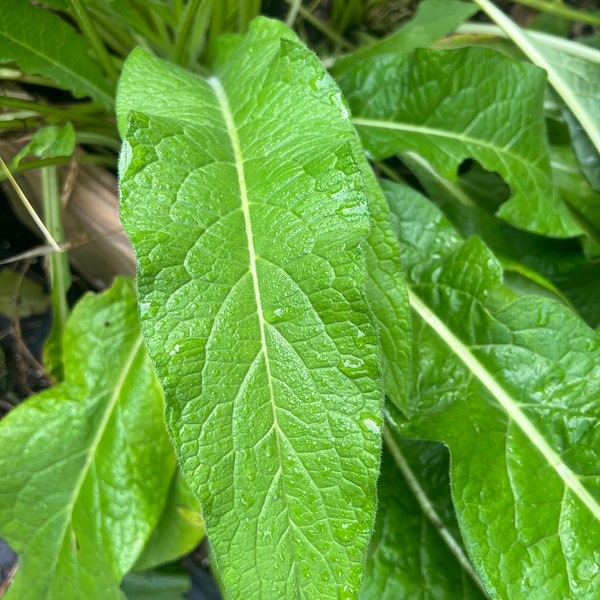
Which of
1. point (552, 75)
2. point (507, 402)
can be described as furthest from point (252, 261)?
point (552, 75)

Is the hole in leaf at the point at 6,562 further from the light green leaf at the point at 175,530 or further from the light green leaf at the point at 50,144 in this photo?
the light green leaf at the point at 50,144


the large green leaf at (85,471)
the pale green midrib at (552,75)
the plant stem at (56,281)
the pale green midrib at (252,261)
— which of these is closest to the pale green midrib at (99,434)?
the large green leaf at (85,471)

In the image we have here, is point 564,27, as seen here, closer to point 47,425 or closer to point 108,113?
point 108,113

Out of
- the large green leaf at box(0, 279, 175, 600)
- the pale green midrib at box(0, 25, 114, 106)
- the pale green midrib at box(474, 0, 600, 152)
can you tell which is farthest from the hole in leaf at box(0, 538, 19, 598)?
the pale green midrib at box(474, 0, 600, 152)

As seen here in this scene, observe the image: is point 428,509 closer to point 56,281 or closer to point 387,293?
point 387,293

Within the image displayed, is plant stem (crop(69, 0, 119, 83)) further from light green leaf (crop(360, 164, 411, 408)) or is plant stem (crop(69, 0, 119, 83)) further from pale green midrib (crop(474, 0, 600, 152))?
pale green midrib (crop(474, 0, 600, 152))

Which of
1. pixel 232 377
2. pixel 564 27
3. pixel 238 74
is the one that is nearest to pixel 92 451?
pixel 232 377
